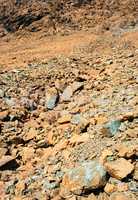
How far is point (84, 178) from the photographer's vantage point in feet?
24.1

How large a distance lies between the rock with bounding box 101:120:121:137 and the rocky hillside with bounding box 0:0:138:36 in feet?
30.4

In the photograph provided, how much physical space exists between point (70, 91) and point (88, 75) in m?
0.93

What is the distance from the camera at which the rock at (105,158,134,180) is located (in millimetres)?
7137

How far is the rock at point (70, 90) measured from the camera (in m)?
11.1

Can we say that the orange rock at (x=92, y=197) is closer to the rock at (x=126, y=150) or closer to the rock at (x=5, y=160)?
the rock at (x=126, y=150)

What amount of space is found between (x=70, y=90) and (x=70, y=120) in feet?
5.61

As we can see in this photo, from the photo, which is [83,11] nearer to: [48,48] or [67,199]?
[48,48]

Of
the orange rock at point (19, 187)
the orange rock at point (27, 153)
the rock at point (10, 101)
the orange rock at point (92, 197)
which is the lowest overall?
the orange rock at point (19, 187)

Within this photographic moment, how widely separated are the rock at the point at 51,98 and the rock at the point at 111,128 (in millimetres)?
2456

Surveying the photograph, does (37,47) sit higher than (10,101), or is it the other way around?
(37,47)

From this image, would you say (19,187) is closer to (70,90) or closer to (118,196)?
(118,196)

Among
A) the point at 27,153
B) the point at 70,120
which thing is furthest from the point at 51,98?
the point at 27,153

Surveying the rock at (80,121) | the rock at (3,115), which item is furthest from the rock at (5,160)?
the rock at (3,115)

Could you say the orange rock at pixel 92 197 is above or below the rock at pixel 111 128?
below
